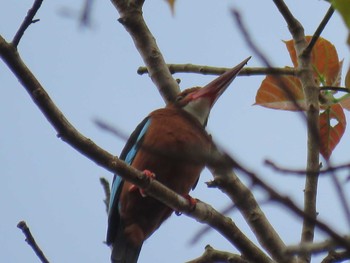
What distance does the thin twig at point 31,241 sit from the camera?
7.93ft

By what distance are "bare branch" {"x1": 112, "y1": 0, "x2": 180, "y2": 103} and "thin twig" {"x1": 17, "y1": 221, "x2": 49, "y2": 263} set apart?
1500 mm

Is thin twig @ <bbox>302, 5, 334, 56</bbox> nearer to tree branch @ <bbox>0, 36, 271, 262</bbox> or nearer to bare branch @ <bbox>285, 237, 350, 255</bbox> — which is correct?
tree branch @ <bbox>0, 36, 271, 262</bbox>

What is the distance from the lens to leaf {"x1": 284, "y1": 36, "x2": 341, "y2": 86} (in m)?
3.33

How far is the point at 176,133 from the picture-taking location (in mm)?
4160

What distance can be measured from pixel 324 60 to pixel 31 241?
172 centimetres

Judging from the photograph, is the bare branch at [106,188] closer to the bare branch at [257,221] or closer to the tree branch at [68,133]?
the bare branch at [257,221]

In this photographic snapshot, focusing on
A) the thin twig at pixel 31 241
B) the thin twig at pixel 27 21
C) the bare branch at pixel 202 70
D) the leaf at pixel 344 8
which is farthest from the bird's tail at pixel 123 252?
the leaf at pixel 344 8

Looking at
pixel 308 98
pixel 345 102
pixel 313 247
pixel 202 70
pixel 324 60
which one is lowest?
pixel 313 247

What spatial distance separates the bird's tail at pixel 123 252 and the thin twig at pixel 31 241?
1586 mm

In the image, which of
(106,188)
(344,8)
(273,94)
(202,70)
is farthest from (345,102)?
(344,8)

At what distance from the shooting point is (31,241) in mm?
2465

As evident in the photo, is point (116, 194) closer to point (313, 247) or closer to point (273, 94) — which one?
point (273, 94)

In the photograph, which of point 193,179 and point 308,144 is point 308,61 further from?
point 193,179

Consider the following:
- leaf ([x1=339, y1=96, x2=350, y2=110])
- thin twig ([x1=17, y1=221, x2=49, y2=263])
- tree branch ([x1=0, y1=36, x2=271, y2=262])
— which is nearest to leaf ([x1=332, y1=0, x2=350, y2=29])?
tree branch ([x1=0, y1=36, x2=271, y2=262])
